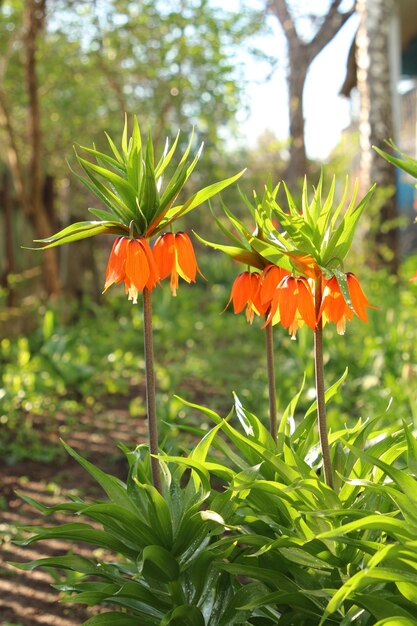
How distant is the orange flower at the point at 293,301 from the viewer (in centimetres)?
183

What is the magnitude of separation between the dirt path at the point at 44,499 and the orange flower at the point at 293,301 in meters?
1.41

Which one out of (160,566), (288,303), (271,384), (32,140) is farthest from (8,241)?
(288,303)

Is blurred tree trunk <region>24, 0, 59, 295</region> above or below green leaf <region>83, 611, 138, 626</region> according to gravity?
above

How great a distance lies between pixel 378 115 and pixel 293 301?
8.13 metres

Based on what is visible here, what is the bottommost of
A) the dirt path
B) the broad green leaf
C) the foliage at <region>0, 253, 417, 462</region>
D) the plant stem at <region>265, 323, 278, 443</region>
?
the dirt path

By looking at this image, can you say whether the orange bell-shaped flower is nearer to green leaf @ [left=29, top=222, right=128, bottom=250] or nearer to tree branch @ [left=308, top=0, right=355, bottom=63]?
green leaf @ [left=29, top=222, right=128, bottom=250]

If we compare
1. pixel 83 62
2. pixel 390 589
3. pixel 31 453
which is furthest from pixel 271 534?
pixel 83 62

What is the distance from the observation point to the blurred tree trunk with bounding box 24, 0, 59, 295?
24.4 feet

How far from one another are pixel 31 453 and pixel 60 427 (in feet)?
1.75

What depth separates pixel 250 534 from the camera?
6.11 ft

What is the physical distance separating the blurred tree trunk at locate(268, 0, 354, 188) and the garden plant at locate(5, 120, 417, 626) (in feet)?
34.7

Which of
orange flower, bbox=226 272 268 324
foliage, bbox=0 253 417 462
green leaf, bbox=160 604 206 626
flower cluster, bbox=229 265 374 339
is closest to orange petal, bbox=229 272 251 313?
orange flower, bbox=226 272 268 324

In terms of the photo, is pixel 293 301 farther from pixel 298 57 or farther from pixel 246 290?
pixel 298 57

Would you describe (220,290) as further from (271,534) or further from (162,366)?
(271,534)
